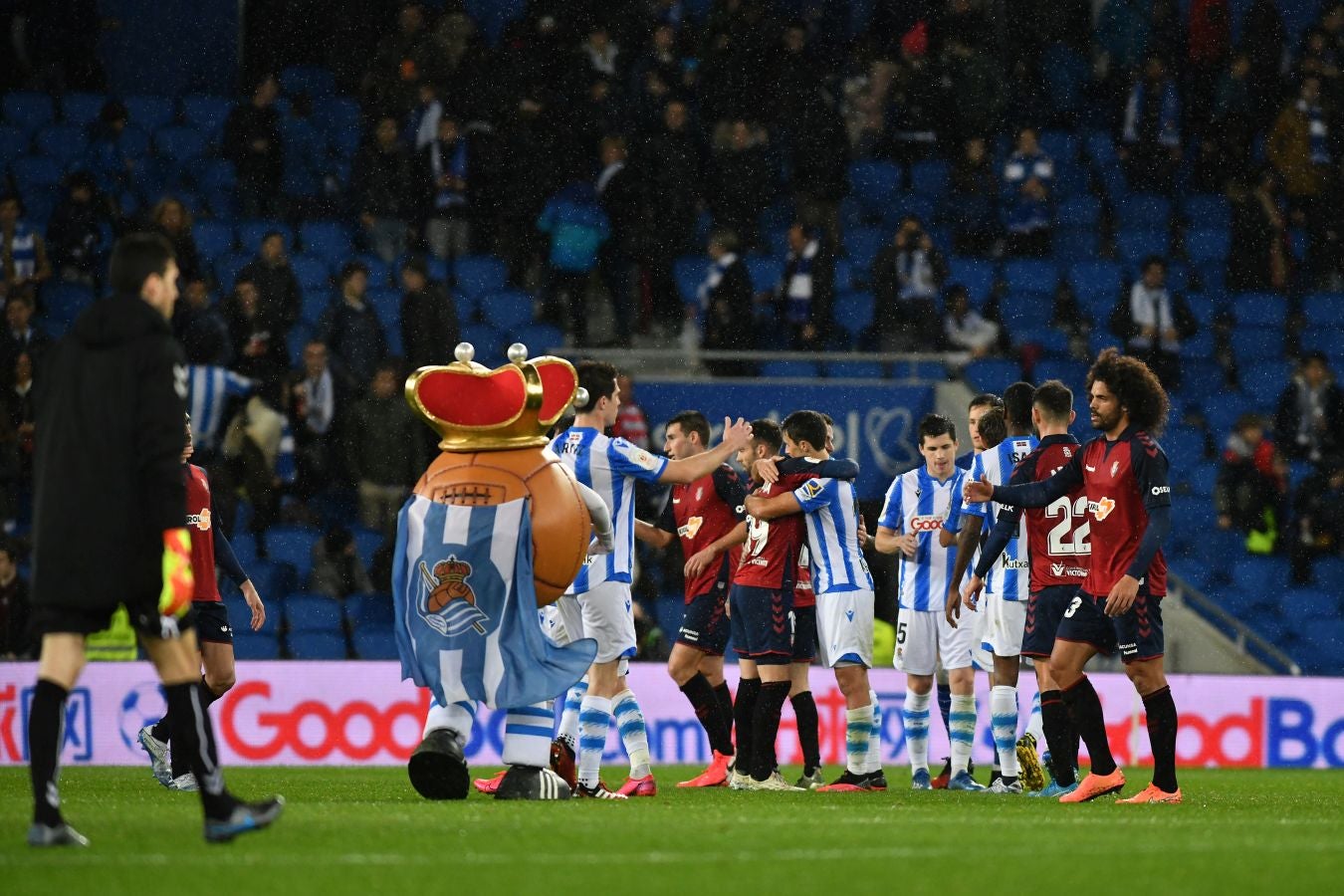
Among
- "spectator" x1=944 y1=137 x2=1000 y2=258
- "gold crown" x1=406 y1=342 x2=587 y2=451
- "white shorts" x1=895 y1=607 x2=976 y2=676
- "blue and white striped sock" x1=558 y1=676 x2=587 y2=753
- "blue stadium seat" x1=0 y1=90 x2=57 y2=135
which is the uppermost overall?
"blue stadium seat" x1=0 y1=90 x2=57 y2=135

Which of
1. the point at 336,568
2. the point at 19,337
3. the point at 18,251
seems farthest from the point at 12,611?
the point at 18,251

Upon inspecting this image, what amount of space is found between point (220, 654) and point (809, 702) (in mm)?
3595

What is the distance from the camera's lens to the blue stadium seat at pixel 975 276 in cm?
2150

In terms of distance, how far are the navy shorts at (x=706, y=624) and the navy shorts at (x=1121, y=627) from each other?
2.67 m

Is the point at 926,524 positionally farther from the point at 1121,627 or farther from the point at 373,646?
the point at 373,646

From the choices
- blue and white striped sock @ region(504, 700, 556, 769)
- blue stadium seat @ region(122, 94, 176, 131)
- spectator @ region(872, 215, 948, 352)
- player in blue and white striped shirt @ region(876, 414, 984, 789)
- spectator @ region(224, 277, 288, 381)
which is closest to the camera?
blue and white striped sock @ region(504, 700, 556, 769)

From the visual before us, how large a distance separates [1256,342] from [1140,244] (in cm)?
171

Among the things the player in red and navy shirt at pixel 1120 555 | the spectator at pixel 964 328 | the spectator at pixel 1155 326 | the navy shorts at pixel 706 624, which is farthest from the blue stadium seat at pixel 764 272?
the player in red and navy shirt at pixel 1120 555

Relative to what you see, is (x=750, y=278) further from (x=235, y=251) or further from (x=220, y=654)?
(x=220, y=654)

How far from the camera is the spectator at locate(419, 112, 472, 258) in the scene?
20109 millimetres

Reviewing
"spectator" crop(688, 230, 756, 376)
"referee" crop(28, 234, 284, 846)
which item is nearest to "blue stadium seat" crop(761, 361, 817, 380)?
"spectator" crop(688, 230, 756, 376)

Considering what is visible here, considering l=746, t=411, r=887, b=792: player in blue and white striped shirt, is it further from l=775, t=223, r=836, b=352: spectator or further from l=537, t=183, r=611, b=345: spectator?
l=537, t=183, r=611, b=345: spectator

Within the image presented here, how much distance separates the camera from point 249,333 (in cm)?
1833

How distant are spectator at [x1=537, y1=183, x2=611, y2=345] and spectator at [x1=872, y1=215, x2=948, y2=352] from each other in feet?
9.47
